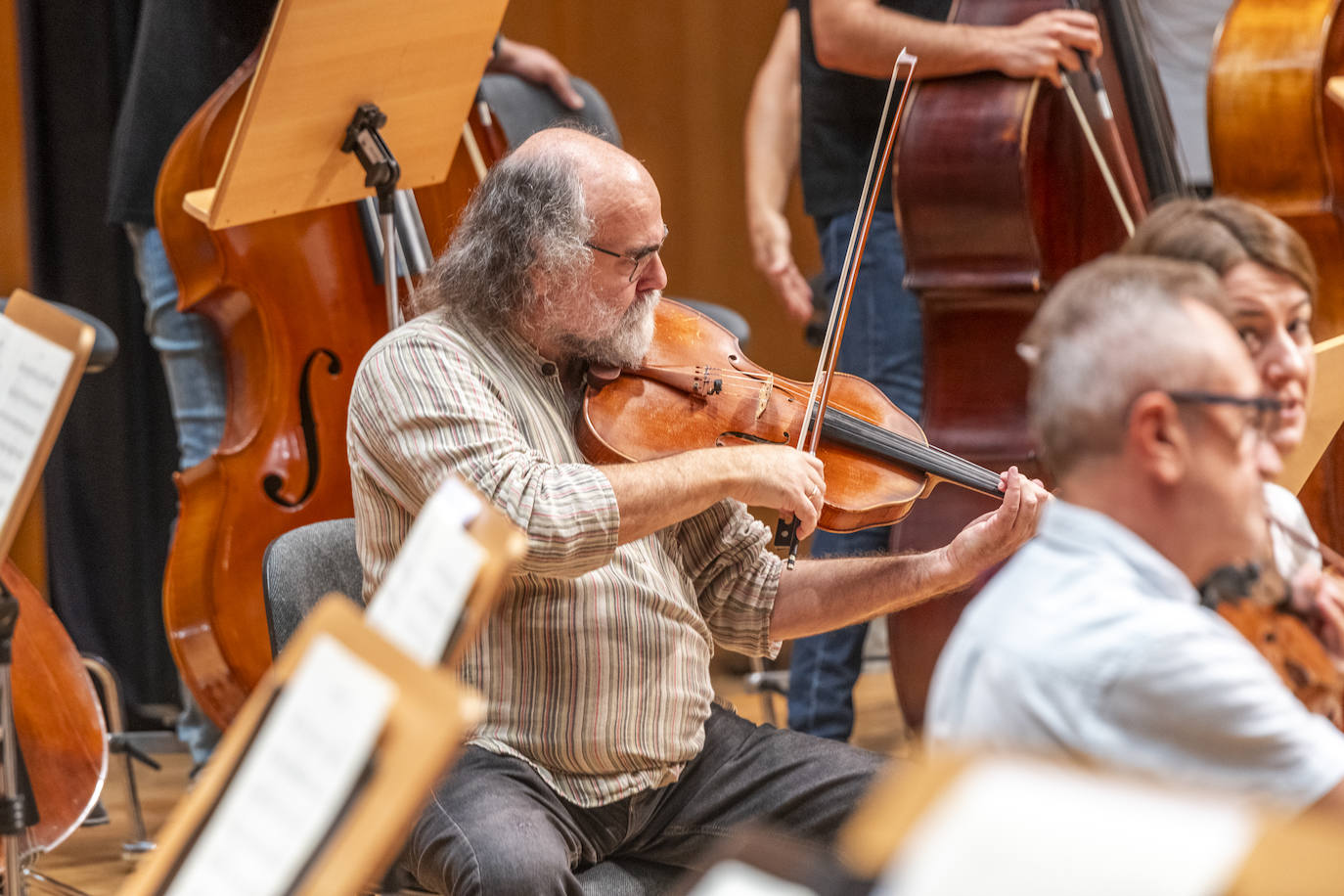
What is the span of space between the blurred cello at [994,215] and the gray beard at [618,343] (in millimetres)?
785

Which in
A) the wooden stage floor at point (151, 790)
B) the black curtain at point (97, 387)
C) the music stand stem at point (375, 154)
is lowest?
the wooden stage floor at point (151, 790)

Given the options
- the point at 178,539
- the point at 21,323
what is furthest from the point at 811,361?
the point at 21,323

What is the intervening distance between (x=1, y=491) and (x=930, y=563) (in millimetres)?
983

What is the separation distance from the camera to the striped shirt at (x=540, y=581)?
1.64 m

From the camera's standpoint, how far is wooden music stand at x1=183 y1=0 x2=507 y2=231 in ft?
6.99

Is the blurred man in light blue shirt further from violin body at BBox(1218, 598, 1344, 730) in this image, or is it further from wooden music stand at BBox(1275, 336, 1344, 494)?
wooden music stand at BBox(1275, 336, 1344, 494)

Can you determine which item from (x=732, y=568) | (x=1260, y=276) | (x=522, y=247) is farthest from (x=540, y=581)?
(x=1260, y=276)

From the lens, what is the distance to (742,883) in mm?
730

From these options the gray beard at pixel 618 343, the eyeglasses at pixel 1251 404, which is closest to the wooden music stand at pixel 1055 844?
the eyeglasses at pixel 1251 404

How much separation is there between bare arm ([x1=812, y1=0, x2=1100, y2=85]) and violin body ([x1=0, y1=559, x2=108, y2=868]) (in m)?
1.55

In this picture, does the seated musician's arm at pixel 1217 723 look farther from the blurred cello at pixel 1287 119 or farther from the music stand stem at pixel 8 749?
the blurred cello at pixel 1287 119

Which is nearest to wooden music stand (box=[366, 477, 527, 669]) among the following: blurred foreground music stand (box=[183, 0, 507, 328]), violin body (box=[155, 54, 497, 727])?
blurred foreground music stand (box=[183, 0, 507, 328])

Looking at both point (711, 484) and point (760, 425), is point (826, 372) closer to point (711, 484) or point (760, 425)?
point (760, 425)

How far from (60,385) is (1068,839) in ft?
3.18
